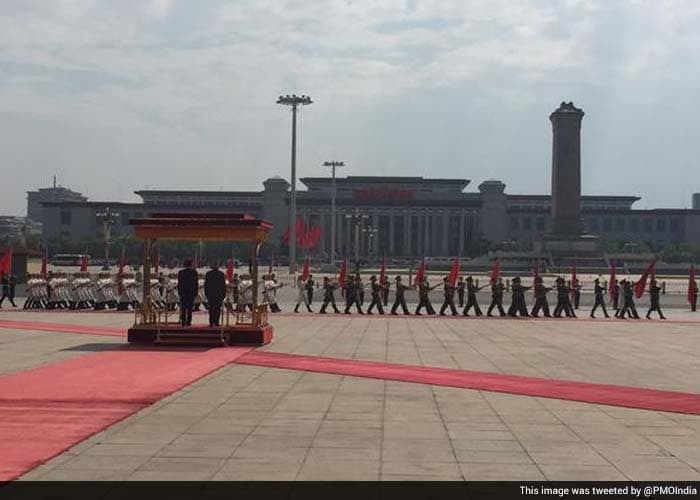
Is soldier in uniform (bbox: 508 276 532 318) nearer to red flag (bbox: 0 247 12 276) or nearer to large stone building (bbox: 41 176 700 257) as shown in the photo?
red flag (bbox: 0 247 12 276)

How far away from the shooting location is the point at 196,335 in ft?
63.9

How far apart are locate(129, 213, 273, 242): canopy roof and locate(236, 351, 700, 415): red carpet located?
10.5 ft

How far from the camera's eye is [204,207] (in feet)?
558

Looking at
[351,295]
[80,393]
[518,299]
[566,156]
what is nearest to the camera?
[80,393]

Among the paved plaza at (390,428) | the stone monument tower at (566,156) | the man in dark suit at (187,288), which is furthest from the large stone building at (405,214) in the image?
the paved plaza at (390,428)

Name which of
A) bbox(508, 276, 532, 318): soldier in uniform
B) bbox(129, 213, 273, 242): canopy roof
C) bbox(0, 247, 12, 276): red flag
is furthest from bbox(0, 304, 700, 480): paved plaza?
bbox(0, 247, 12, 276): red flag

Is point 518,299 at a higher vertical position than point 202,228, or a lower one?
lower

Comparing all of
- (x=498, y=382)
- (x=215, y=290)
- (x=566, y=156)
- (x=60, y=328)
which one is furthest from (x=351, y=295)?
(x=566, y=156)

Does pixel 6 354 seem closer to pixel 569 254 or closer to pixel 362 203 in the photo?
pixel 569 254

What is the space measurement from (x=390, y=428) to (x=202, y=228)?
1078 cm

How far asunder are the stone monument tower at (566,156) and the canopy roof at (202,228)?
94.8 metres

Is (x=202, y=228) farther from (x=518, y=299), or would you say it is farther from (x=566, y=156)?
(x=566, y=156)

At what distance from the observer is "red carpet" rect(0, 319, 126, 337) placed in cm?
2320

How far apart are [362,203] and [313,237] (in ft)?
385
